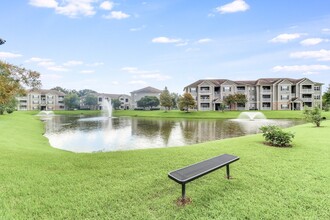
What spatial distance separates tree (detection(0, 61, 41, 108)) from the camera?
8.86 meters

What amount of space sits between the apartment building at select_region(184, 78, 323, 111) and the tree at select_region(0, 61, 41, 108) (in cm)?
5880

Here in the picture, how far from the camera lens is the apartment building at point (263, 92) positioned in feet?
209

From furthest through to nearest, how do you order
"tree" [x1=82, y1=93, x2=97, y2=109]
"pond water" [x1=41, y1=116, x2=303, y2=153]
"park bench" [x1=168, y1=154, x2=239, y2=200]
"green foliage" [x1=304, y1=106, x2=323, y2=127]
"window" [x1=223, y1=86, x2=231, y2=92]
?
"tree" [x1=82, y1=93, x2=97, y2=109] < "window" [x1=223, y1=86, x2=231, y2=92] < "green foliage" [x1=304, y1=106, x2=323, y2=127] < "pond water" [x1=41, y1=116, x2=303, y2=153] < "park bench" [x1=168, y1=154, x2=239, y2=200]

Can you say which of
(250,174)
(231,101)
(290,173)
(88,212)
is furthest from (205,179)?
(231,101)

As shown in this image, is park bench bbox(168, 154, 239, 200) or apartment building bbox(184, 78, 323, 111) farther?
apartment building bbox(184, 78, 323, 111)

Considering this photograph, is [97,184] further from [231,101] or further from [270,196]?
[231,101]

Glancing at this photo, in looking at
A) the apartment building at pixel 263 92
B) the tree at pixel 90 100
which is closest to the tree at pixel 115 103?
the tree at pixel 90 100

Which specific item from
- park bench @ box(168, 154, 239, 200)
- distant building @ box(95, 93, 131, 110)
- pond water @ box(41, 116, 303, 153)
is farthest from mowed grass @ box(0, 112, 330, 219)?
distant building @ box(95, 93, 131, 110)

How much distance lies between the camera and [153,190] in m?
5.14

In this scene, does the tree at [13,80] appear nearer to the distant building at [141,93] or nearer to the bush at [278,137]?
the bush at [278,137]

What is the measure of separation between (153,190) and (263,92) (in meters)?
69.3

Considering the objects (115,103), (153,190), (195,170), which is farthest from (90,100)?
(195,170)

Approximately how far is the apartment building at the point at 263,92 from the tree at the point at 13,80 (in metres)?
58.8

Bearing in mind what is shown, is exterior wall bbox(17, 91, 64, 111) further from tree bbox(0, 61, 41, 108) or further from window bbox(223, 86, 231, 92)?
tree bbox(0, 61, 41, 108)
